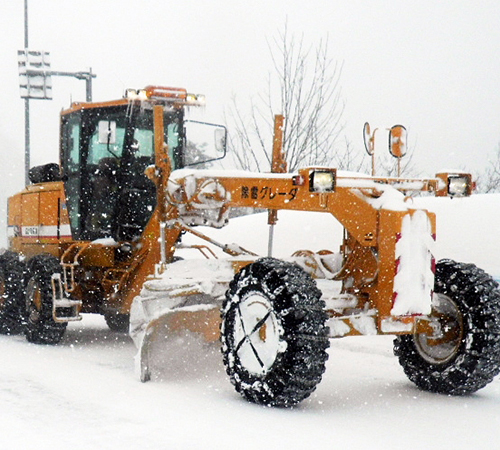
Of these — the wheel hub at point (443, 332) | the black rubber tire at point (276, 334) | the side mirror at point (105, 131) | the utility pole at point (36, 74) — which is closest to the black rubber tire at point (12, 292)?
the side mirror at point (105, 131)

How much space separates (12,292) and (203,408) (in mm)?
4952

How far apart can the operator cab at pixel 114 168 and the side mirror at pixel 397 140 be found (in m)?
3.02

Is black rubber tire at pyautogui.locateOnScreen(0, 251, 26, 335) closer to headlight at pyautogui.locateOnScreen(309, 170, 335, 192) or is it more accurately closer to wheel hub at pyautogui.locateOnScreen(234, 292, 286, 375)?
wheel hub at pyautogui.locateOnScreen(234, 292, 286, 375)

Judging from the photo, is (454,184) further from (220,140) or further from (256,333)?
(220,140)

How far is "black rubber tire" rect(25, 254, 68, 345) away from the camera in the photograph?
8.89m

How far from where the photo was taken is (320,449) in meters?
4.63

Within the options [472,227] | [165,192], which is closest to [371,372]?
[165,192]

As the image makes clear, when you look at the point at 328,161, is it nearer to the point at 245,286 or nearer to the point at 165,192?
the point at 165,192

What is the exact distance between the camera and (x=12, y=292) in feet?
32.3

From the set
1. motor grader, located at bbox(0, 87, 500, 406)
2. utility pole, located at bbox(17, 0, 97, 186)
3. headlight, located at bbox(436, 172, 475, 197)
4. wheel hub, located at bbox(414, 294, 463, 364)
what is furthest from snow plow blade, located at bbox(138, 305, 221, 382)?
utility pole, located at bbox(17, 0, 97, 186)

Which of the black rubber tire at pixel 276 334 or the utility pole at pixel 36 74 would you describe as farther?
the utility pole at pixel 36 74

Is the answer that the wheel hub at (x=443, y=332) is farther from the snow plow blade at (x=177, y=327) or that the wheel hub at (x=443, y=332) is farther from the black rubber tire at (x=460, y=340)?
the snow plow blade at (x=177, y=327)

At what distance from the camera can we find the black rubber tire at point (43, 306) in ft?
29.2

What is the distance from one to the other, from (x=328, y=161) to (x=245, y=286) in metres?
15.8
